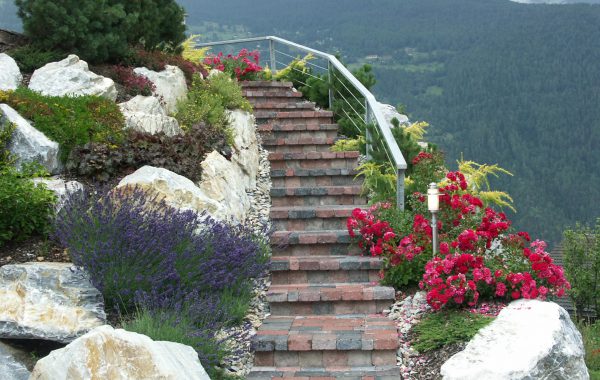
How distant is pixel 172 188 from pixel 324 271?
174 centimetres

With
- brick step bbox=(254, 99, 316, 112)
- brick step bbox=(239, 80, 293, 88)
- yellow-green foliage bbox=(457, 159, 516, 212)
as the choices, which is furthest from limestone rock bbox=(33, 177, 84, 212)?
brick step bbox=(239, 80, 293, 88)

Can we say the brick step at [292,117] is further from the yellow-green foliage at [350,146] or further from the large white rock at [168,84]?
the large white rock at [168,84]

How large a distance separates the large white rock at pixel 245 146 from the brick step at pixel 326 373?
319 centimetres

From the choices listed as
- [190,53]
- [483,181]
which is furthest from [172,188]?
[190,53]

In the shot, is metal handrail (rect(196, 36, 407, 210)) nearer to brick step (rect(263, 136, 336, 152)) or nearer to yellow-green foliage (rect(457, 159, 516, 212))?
brick step (rect(263, 136, 336, 152))

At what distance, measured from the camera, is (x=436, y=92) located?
10056cm

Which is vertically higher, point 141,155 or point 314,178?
point 141,155

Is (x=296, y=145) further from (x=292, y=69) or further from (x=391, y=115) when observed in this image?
(x=292, y=69)

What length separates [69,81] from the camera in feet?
27.0

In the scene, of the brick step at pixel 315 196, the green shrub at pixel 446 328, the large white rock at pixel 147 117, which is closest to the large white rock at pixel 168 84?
the large white rock at pixel 147 117

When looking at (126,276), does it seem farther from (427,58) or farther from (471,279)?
(427,58)

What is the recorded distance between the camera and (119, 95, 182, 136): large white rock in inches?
311

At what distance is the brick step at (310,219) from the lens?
8289 millimetres

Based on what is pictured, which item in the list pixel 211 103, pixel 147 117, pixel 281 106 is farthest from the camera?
pixel 281 106
